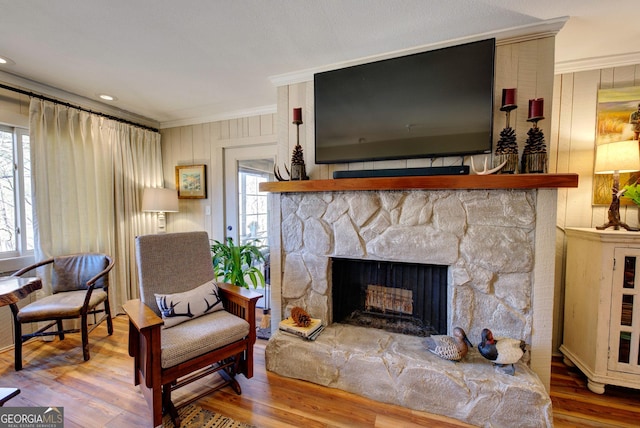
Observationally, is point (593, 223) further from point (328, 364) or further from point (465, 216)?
point (328, 364)

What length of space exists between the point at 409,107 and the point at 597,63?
1.52m

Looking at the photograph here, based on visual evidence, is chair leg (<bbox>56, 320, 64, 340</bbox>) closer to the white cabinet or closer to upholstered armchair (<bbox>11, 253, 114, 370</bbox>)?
upholstered armchair (<bbox>11, 253, 114, 370</bbox>)

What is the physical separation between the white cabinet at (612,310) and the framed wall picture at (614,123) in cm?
47

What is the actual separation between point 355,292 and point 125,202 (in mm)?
2851

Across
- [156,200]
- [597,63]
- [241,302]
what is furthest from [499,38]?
[156,200]

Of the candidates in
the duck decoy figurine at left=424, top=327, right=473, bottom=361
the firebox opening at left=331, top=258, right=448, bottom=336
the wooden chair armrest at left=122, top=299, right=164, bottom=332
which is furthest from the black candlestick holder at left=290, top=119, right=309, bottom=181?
the duck decoy figurine at left=424, top=327, right=473, bottom=361

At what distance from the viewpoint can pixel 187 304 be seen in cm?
182

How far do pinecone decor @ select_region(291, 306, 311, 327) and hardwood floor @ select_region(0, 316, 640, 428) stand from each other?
0.39 m

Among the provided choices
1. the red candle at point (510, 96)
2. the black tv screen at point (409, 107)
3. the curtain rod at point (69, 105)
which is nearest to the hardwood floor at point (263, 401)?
the black tv screen at point (409, 107)

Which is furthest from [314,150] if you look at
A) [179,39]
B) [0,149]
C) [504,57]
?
[0,149]

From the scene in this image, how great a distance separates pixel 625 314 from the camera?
174 centimetres

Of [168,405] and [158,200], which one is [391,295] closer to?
[168,405]

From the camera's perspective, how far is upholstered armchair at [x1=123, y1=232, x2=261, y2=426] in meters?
1.46

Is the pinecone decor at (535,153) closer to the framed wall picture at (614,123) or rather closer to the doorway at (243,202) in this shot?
the framed wall picture at (614,123)
